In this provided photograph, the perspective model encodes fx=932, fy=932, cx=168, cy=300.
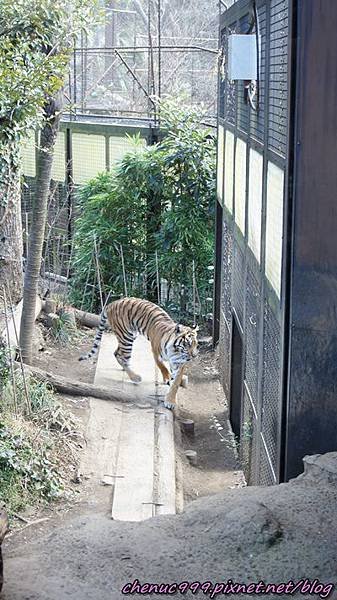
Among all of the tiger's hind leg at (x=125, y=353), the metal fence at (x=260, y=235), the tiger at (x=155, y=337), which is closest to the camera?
the metal fence at (x=260, y=235)

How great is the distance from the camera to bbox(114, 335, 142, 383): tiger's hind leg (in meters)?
8.95

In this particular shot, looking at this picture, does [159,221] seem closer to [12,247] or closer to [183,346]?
[12,247]

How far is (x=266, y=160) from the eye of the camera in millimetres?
5188

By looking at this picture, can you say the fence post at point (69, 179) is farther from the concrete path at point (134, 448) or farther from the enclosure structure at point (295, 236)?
the enclosure structure at point (295, 236)

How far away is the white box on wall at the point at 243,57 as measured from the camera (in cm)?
566

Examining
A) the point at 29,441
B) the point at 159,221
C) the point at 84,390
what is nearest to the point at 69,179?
the point at 159,221

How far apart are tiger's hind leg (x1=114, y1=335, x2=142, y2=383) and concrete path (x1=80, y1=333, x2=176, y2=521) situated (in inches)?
3.3

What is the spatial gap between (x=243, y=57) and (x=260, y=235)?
1.16m

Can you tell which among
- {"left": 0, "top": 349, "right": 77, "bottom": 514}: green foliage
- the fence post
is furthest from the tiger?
the fence post

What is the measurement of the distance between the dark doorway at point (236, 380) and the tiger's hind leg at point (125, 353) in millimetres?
1307

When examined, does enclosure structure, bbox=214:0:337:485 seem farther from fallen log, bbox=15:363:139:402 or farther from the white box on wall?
fallen log, bbox=15:363:139:402

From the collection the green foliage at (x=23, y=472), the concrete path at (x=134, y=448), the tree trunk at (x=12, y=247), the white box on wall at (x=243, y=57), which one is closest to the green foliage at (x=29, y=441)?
the green foliage at (x=23, y=472)

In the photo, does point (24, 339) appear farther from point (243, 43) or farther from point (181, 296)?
point (243, 43)

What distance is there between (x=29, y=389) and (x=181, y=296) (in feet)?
13.7
